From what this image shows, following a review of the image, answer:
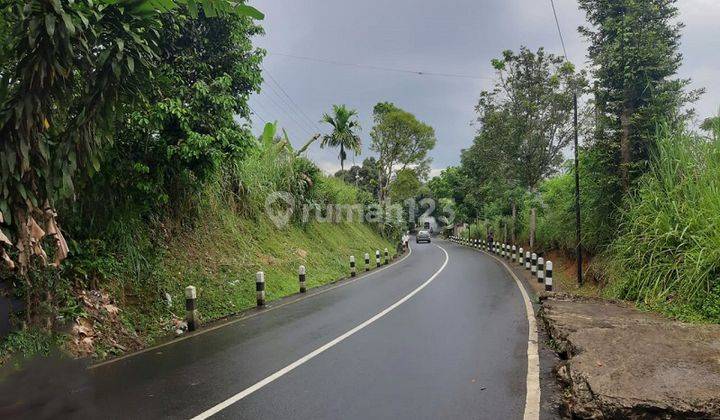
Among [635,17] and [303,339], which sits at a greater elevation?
[635,17]

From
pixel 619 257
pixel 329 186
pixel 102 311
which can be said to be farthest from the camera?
pixel 329 186

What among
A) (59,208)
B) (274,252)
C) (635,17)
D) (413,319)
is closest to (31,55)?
(59,208)

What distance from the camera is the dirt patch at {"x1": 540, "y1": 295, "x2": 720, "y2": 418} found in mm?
3943

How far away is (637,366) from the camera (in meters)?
4.85

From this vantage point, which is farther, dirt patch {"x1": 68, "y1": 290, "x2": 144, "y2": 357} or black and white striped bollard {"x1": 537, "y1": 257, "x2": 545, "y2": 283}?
black and white striped bollard {"x1": 537, "y1": 257, "x2": 545, "y2": 283}

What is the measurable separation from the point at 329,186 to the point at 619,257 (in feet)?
62.5

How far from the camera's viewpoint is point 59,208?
7562 millimetres

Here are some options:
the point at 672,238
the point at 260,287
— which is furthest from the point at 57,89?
the point at 672,238

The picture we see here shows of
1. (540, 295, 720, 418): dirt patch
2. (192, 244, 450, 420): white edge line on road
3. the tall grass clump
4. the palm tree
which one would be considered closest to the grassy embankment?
the tall grass clump

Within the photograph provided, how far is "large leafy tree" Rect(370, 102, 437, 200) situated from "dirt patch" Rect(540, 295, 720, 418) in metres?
37.2

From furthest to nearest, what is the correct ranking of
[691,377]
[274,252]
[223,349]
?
[274,252] < [223,349] < [691,377]

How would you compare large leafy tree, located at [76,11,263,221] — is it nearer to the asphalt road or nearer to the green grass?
the green grass

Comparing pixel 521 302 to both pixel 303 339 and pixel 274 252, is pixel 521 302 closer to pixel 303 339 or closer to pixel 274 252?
pixel 303 339

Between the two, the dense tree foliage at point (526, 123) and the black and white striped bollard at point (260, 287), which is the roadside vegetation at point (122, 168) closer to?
the black and white striped bollard at point (260, 287)
